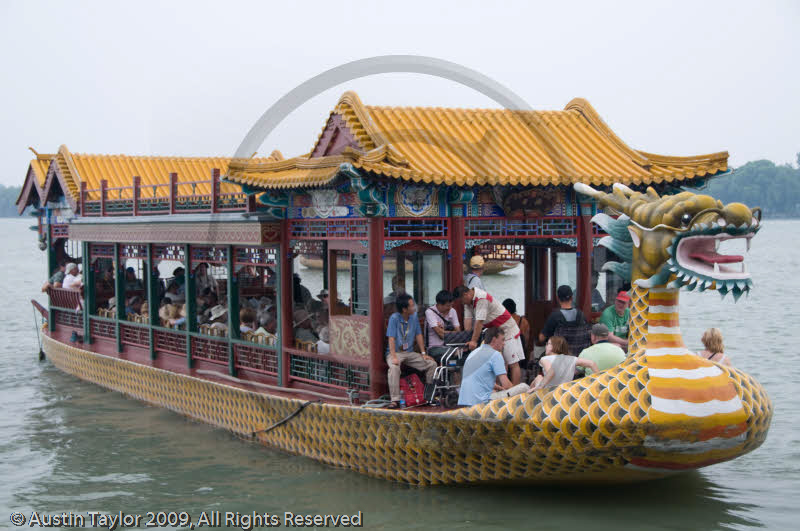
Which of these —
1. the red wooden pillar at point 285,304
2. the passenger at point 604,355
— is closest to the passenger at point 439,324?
the passenger at point 604,355

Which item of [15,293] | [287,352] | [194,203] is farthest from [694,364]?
[15,293]

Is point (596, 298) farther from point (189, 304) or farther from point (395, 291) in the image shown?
point (189, 304)

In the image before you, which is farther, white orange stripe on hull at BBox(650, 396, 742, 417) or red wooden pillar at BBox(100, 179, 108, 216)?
red wooden pillar at BBox(100, 179, 108, 216)

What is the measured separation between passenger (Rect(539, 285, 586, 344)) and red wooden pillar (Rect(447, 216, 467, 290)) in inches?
43.4

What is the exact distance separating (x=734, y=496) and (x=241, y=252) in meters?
7.06

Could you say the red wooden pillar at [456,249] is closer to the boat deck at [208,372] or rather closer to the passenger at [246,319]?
the boat deck at [208,372]

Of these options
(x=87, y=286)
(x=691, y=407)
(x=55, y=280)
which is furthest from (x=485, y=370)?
(x=55, y=280)

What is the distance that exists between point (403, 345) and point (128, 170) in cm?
1071

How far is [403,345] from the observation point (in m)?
9.99

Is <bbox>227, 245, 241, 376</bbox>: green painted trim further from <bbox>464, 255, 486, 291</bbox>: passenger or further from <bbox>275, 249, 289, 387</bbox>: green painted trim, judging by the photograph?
<bbox>464, 255, 486, 291</bbox>: passenger

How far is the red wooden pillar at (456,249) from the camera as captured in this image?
1041cm

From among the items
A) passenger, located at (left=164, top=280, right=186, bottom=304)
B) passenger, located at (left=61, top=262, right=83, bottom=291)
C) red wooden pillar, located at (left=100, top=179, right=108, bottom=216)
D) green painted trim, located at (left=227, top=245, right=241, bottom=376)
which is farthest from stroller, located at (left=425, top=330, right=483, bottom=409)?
passenger, located at (left=61, top=262, right=83, bottom=291)

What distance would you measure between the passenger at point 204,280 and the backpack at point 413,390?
7133 mm

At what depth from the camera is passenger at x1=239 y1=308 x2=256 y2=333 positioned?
42.7 feet
